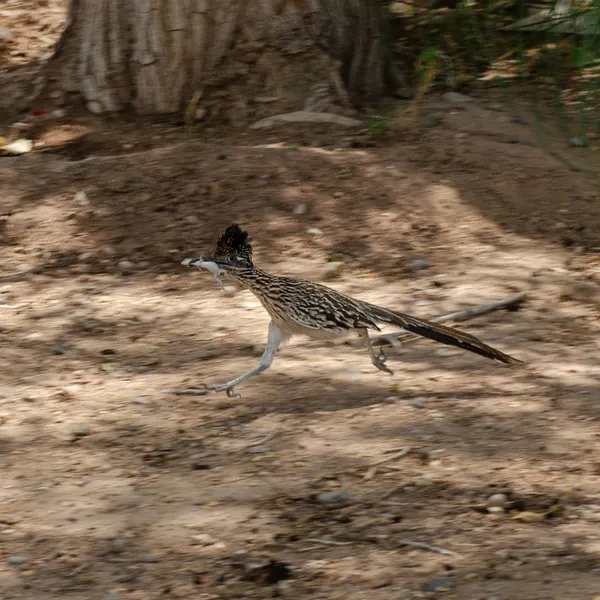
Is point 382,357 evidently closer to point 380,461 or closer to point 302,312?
point 302,312

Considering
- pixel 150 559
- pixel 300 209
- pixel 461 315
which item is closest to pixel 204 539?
pixel 150 559

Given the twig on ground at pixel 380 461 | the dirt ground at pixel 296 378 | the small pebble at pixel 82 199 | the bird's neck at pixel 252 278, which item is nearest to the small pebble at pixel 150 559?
the dirt ground at pixel 296 378

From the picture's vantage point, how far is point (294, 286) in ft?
17.5

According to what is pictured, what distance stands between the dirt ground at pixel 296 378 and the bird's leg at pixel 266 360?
116 mm

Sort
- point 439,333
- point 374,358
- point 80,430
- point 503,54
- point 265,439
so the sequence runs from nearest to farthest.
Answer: point 265,439, point 80,430, point 439,333, point 374,358, point 503,54

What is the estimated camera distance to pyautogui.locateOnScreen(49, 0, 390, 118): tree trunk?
922 cm

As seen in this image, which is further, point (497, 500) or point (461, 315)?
point (461, 315)

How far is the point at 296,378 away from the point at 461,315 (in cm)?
123

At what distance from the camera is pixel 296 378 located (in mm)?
5684

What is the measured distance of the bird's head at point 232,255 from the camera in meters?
5.30

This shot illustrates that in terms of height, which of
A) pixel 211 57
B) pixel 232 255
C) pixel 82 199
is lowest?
pixel 82 199

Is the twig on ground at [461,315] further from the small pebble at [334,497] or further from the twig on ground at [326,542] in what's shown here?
the twig on ground at [326,542]

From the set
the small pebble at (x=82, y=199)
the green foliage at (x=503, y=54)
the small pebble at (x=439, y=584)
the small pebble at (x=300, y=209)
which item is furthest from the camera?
the green foliage at (x=503, y=54)

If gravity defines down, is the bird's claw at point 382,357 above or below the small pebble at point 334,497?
above
